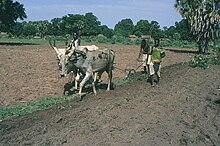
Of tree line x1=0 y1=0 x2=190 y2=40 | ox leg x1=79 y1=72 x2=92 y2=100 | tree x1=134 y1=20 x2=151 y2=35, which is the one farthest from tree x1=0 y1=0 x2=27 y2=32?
tree x1=134 y1=20 x2=151 y2=35

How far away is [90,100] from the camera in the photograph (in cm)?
1272

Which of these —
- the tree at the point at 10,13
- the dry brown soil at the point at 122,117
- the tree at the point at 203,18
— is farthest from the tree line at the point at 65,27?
the dry brown soil at the point at 122,117

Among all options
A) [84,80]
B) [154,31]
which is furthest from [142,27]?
[84,80]

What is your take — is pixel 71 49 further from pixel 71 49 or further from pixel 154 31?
pixel 154 31

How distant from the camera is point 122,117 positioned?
9.79m

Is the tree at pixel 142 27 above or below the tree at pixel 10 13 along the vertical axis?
below

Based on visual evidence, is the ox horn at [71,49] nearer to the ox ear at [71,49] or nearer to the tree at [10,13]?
the ox ear at [71,49]

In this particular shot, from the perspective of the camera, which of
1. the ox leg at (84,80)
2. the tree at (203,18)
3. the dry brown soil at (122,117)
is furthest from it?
the tree at (203,18)

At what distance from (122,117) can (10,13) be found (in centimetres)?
3754

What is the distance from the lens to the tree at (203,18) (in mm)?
36969

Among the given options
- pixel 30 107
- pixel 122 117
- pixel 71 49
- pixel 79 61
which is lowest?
pixel 30 107

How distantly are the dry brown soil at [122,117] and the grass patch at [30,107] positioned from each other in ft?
2.01

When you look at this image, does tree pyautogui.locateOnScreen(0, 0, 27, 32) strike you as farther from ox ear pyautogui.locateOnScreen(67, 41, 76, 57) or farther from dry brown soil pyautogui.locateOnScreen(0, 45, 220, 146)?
ox ear pyautogui.locateOnScreen(67, 41, 76, 57)

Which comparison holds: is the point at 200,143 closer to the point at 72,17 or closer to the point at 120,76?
the point at 120,76
